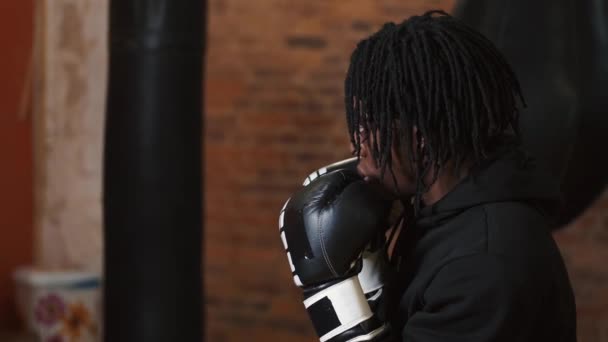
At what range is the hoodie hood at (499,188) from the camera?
3.41ft

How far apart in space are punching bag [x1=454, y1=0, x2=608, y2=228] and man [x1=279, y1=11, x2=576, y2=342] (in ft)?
1.76

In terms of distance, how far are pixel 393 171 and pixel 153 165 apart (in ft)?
2.95

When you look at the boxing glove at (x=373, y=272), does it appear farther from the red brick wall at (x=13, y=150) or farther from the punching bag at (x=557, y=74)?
the red brick wall at (x=13, y=150)

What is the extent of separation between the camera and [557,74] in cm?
165

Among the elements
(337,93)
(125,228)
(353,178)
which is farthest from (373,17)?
(353,178)

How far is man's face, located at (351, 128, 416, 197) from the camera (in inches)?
42.3

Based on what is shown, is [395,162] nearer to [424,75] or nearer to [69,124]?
[424,75]

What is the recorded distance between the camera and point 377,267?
3.79 ft

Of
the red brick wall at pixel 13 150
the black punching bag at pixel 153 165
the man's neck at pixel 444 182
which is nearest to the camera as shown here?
the man's neck at pixel 444 182

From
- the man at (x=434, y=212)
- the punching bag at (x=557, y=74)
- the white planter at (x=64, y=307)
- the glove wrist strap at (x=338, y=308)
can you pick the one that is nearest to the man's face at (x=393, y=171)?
the man at (x=434, y=212)

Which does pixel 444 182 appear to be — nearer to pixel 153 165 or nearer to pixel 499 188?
pixel 499 188

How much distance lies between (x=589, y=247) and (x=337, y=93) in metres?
0.91

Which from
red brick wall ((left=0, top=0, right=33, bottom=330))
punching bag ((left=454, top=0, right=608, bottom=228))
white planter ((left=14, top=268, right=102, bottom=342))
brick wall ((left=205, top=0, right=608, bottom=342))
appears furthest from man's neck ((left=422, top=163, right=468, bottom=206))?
red brick wall ((left=0, top=0, right=33, bottom=330))

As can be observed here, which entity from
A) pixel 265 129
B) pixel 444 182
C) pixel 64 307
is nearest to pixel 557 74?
pixel 444 182
